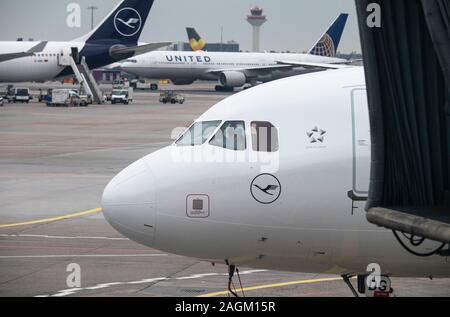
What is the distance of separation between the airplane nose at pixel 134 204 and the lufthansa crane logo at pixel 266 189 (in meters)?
1.49

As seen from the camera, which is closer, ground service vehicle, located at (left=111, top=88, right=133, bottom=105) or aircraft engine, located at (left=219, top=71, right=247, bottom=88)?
ground service vehicle, located at (left=111, top=88, right=133, bottom=105)

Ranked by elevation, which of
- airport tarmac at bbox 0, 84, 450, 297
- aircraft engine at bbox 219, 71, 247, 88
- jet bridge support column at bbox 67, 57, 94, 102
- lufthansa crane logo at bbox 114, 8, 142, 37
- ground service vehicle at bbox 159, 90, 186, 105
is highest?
lufthansa crane logo at bbox 114, 8, 142, 37

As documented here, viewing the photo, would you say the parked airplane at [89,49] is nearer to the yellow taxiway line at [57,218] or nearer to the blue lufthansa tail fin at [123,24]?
the blue lufthansa tail fin at [123,24]

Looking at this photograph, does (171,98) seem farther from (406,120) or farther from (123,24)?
(406,120)

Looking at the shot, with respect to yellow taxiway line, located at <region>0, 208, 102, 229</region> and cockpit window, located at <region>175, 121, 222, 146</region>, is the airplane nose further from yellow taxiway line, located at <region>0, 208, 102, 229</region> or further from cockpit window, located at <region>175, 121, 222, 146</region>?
yellow taxiway line, located at <region>0, 208, 102, 229</region>

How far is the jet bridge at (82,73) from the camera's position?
111 metres

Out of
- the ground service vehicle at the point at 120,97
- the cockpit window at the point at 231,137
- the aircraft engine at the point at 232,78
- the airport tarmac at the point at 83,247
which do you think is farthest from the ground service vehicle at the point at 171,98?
the cockpit window at the point at 231,137

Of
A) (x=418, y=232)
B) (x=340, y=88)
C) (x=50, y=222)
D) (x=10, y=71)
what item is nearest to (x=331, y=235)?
(x=340, y=88)

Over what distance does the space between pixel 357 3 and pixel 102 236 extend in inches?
694

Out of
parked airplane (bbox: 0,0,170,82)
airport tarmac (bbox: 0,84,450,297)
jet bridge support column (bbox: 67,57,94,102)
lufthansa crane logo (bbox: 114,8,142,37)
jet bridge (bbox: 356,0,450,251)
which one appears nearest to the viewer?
jet bridge (bbox: 356,0,450,251)

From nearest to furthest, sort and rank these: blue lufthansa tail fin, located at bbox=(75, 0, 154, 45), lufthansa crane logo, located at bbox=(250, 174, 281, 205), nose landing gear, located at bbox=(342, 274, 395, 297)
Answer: lufthansa crane logo, located at bbox=(250, 174, 281, 205) → nose landing gear, located at bbox=(342, 274, 395, 297) → blue lufthansa tail fin, located at bbox=(75, 0, 154, 45)

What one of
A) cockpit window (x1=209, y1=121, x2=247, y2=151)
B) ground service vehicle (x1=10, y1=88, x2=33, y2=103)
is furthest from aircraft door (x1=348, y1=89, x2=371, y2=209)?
ground service vehicle (x1=10, y1=88, x2=33, y2=103)

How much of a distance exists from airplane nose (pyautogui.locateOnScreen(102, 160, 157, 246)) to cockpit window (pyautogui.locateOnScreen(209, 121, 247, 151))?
1181mm

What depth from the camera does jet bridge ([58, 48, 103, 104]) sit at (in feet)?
365
